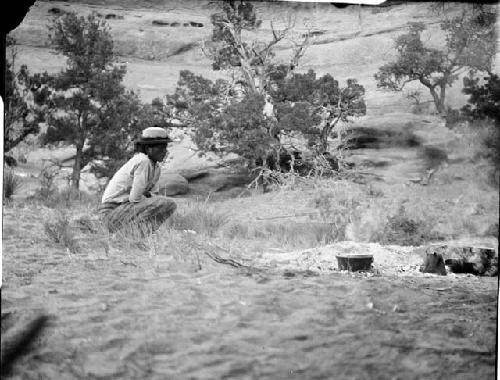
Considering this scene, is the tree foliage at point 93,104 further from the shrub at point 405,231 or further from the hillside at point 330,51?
the shrub at point 405,231

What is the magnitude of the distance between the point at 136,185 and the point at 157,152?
228 mm

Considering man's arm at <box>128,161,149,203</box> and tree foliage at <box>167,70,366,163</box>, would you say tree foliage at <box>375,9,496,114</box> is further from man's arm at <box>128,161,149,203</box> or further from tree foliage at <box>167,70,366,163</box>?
man's arm at <box>128,161,149,203</box>

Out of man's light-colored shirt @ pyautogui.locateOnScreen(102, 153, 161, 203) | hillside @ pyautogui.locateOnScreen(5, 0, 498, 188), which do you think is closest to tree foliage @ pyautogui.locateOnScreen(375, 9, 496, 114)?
hillside @ pyautogui.locateOnScreen(5, 0, 498, 188)

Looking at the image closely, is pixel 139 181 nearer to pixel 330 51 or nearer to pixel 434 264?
pixel 330 51

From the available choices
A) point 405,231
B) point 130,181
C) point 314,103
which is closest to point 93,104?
point 130,181

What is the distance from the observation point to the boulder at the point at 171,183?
4.30 meters

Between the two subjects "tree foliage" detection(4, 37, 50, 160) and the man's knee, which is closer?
"tree foliage" detection(4, 37, 50, 160)

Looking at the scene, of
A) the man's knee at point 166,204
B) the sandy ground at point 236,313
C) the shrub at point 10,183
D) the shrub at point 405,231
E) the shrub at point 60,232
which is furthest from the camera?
the shrub at point 405,231

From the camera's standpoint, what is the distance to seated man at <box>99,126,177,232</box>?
4.26 metres

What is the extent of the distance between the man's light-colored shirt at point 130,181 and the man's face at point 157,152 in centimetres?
3

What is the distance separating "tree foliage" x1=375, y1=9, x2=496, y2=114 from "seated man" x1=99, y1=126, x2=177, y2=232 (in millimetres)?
1419

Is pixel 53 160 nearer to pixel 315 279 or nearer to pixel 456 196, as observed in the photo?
pixel 315 279

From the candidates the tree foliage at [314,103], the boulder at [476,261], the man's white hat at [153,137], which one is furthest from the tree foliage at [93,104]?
the boulder at [476,261]

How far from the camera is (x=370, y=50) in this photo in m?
4.44
